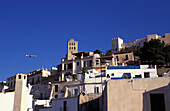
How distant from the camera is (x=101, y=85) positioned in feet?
125

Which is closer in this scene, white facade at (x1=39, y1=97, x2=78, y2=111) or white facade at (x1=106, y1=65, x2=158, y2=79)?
white facade at (x1=39, y1=97, x2=78, y2=111)

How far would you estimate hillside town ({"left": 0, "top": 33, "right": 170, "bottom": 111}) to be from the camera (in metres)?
21.1

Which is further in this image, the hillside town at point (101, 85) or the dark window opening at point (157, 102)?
the hillside town at point (101, 85)

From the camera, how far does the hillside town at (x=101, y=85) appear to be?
21.1 meters

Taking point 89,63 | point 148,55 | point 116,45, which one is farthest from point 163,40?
point 89,63

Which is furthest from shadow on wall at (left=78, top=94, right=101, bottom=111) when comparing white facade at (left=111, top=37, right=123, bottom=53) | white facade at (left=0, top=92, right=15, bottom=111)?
white facade at (left=111, top=37, right=123, bottom=53)

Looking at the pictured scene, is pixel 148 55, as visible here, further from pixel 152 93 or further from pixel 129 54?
pixel 152 93

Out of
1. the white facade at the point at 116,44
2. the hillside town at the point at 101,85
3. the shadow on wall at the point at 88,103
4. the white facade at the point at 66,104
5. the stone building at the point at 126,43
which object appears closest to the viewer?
the hillside town at the point at 101,85

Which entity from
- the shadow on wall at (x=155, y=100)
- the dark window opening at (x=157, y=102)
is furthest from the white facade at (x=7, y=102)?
the dark window opening at (x=157, y=102)

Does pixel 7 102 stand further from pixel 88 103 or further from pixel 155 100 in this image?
pixel 155 100

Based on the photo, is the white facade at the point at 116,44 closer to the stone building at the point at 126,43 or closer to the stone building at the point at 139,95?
the stone building at the point at 126,43

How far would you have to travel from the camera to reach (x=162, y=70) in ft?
139

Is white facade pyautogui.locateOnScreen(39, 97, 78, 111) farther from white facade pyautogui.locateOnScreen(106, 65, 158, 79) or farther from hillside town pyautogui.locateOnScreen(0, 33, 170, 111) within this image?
white facade pyautogui.locateOnScreen(106, 65, 158, 79)

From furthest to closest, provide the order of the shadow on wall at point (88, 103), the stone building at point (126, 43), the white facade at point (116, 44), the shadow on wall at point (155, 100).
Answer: the white facade at point (116, 44)
the stone building at point (126, 43)
the shadow on wall at point (88, 103)
the shadow on wall at point (155, 100)
